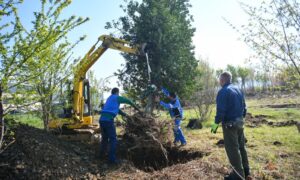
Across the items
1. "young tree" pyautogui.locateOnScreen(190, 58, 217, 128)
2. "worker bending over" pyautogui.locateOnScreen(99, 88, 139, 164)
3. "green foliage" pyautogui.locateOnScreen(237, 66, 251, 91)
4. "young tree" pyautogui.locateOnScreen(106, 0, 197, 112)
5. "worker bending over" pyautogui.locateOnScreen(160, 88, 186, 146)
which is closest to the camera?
"worker bending over" pyautogui.locateOnScreen(99, 88, 139, 164)

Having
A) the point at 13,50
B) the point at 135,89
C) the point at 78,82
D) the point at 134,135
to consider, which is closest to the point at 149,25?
the point at 135,89

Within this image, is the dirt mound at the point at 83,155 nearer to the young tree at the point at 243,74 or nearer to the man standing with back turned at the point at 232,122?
the man standing with back turned at the point at 232,122

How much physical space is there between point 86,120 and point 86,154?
2.16m

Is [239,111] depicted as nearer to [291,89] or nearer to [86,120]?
[291,89]

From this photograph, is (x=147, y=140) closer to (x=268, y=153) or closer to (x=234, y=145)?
(x=268, y=153)

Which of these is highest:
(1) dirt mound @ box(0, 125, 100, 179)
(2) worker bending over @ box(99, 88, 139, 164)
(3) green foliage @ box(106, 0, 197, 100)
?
(3) green foliage @ box(106, 0, 197, 100)

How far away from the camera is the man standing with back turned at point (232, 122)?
223 inches

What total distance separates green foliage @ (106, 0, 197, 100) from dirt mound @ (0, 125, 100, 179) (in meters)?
5.48

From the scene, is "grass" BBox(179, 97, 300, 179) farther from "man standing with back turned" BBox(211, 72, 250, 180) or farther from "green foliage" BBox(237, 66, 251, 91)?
"green foliage" BBox(237, 66, 251, 91)

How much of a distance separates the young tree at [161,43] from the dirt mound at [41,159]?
547 cm

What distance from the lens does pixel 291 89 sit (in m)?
7.50

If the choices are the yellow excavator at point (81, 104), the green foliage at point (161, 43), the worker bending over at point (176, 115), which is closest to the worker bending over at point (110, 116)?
the yellow excavator at point (81, 104)

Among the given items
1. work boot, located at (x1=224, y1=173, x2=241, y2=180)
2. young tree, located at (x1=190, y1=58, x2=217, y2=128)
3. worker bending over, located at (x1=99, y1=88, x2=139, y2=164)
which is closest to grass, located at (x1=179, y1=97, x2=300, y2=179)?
work boot, located at (x1=224, y1=173, x2=241, y2=180)

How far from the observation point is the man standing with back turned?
5.66 meters
